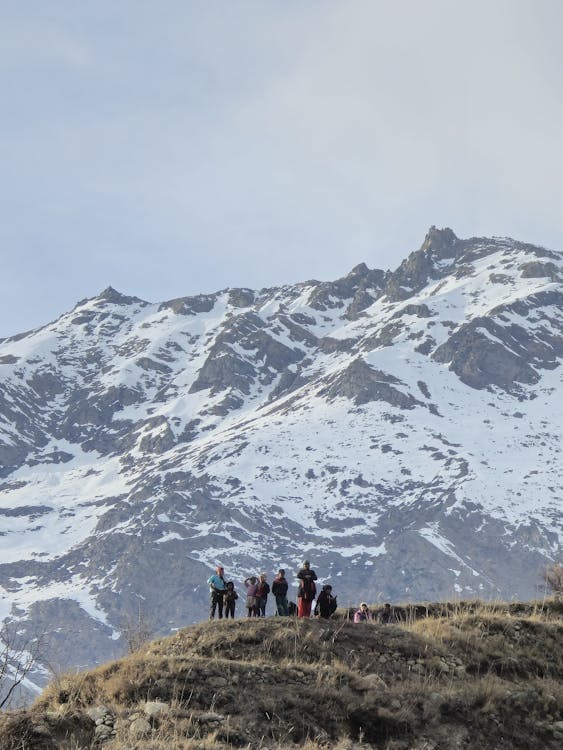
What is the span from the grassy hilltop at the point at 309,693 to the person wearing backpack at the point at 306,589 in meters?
4.91

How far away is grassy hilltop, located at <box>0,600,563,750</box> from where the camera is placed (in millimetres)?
12312

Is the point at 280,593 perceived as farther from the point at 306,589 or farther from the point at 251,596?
the point at 251,596

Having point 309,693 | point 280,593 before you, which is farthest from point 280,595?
point 309,693

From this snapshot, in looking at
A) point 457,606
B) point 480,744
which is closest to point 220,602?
point 457,606

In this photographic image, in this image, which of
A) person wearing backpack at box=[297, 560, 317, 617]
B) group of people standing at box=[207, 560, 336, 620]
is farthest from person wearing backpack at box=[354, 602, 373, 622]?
person wearing backpack at box=[297, 560, 317, 617]

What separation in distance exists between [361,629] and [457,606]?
23.2 ft

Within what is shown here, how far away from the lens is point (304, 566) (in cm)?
2256

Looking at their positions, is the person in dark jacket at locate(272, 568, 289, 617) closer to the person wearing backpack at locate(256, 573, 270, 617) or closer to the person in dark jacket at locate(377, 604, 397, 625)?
the person wearing backpack at locate(256, 573, 270, 617)

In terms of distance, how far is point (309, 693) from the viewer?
1387cm

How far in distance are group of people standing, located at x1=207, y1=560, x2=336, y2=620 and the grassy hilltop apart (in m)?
3.94

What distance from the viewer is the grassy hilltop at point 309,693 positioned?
12312 millimetres

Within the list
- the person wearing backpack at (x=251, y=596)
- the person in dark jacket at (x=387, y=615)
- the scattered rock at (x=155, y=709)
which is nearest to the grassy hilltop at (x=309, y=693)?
the scattered rock at (x=155, y=709)

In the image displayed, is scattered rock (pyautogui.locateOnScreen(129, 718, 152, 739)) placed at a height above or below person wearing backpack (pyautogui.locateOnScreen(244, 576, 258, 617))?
below

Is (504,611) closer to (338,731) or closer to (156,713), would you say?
(338,731)
